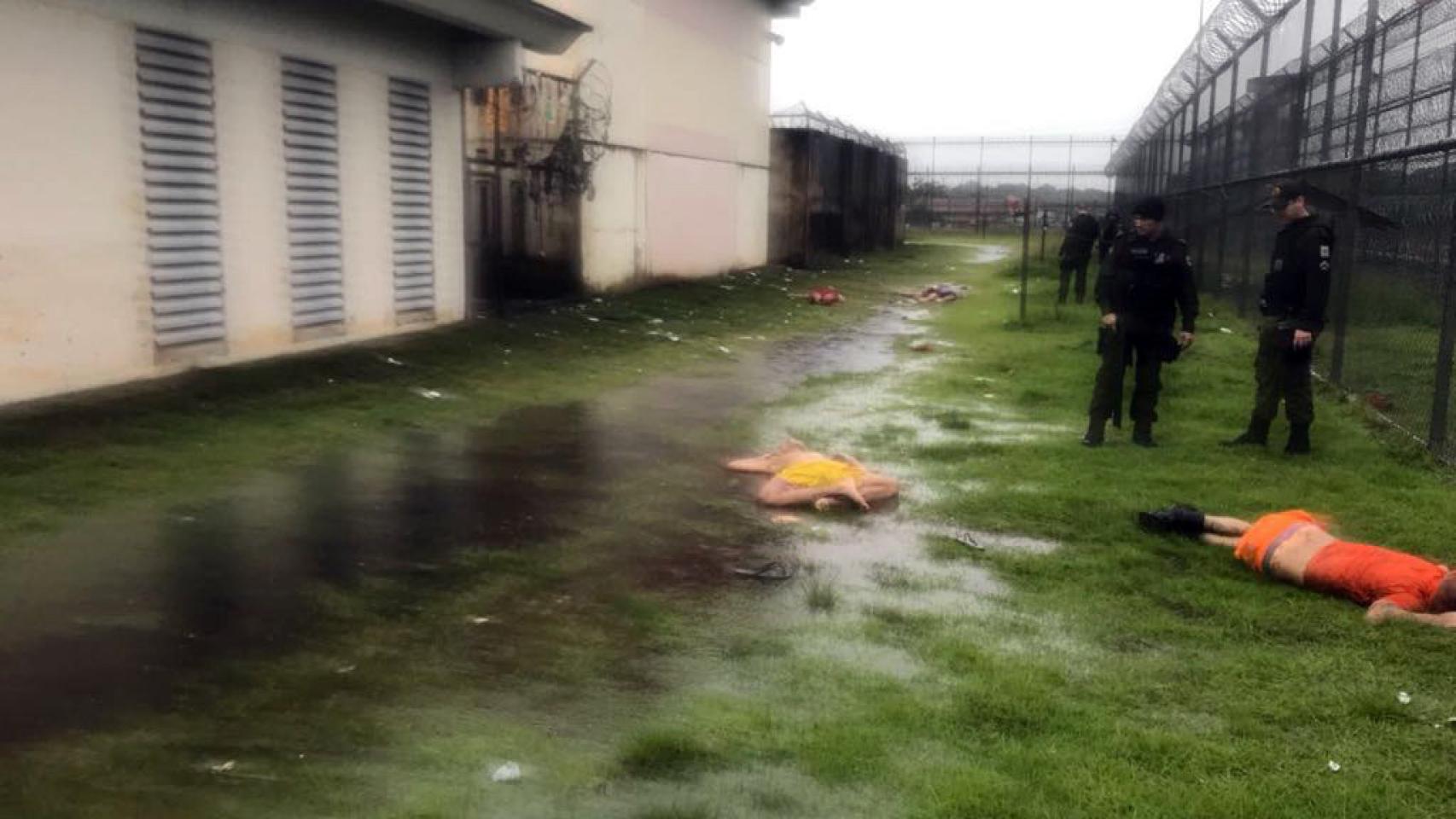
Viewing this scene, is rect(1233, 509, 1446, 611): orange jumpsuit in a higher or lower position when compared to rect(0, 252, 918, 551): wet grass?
lower

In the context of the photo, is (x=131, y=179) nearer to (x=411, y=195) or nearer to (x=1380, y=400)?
(x=411, y=195)

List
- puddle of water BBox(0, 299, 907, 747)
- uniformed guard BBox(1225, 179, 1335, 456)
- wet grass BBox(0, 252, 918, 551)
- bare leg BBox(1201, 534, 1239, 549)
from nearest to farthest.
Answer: puddle of water BBox(0, 299, 907, 747) < bare leg BBox(1201, 534, 1239, 549) < wet grass BBox(0, 252, 918, 551) < uniformed guard BBox(1225, 179, 1335, 456)

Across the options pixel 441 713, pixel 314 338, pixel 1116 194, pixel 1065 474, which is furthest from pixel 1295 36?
pixel 1116 194

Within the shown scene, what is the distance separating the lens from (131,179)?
8391 millimetres

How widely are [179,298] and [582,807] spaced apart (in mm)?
7101

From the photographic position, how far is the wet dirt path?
386 cm

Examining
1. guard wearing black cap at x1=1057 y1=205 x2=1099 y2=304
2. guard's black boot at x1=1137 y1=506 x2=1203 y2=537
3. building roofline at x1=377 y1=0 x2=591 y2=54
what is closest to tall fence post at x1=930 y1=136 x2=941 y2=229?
guard wearing black cap at x1=1057 y1=205 x2=1099 y2=304

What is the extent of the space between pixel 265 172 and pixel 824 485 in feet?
19.1

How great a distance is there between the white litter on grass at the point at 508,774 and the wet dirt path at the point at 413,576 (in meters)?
0.58

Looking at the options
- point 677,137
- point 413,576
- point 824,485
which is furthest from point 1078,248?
point 413,576

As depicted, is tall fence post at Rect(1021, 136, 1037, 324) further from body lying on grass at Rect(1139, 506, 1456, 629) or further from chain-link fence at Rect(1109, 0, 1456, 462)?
body lying on grass at Rect(1139, 506, 1456, 629)

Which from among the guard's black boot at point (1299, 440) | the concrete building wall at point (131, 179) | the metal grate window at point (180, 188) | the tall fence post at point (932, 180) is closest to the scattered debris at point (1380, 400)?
the guard's black boot at point (1299, 440)

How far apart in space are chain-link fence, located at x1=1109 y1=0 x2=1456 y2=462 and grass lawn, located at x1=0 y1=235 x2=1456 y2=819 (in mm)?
1217

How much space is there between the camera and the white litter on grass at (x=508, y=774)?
128 inches
